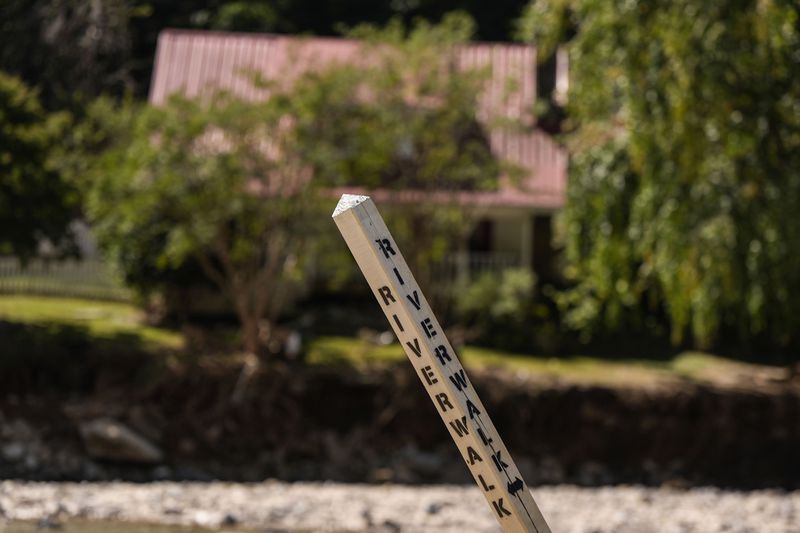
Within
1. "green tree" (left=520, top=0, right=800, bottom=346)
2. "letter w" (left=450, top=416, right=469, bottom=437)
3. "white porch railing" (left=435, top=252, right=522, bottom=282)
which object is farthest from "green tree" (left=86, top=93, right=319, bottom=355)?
"letter w" (left=450, top=416, right=469, bottom=437)

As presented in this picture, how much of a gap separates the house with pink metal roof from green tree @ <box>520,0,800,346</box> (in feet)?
23.0

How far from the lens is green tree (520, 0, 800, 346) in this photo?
14.7m

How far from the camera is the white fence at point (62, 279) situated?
1013 inches

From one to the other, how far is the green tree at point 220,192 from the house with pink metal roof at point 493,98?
408 cm

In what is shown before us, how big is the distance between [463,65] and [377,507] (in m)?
12.4

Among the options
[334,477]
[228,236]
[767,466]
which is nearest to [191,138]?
[228,236]

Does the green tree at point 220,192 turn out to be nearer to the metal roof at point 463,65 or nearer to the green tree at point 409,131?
the green tree at point 409,131

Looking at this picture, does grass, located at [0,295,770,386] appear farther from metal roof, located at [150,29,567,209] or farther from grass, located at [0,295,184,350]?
metal roof, located at [150,29,567,209]

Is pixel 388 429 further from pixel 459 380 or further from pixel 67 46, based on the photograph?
pixel 459 380

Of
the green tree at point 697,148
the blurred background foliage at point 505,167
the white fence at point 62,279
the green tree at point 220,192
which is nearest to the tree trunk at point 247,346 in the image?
the green tree at point 220,192

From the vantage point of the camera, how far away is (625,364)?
971 inches

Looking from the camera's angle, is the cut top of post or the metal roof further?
the metal roof

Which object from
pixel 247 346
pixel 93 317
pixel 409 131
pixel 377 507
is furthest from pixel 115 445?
pixel 409 131

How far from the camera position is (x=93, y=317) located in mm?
23969
